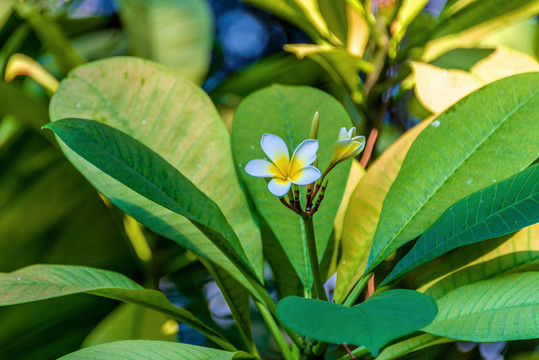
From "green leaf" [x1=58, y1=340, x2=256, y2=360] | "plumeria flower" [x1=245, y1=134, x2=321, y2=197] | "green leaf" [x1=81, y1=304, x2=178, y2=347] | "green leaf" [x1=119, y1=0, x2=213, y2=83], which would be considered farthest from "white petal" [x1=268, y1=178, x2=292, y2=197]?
"green leaf" [x1=119, y1=0, x2=213, y2=83]

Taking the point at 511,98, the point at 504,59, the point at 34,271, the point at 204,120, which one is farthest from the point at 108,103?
the point at 504,59

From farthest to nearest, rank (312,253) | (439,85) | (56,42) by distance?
1. (56,42)
2. (439,85)
3. (312,253)

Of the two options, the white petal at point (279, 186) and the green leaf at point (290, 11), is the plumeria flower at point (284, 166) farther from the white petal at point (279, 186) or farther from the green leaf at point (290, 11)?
the green leaf at point (290, 11)

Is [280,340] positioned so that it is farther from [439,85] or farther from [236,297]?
[439,85]

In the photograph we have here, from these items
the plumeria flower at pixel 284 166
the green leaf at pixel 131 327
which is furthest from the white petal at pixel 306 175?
the green leaf at pixel 131 327

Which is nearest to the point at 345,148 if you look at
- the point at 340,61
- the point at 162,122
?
the point at 162,122

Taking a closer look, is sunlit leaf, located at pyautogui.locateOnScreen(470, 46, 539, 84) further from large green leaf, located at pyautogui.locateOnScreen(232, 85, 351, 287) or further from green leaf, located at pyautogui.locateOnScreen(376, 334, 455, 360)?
green leaf, located at pyautogui.locateOnScreen(376, 334, 455, 360)
